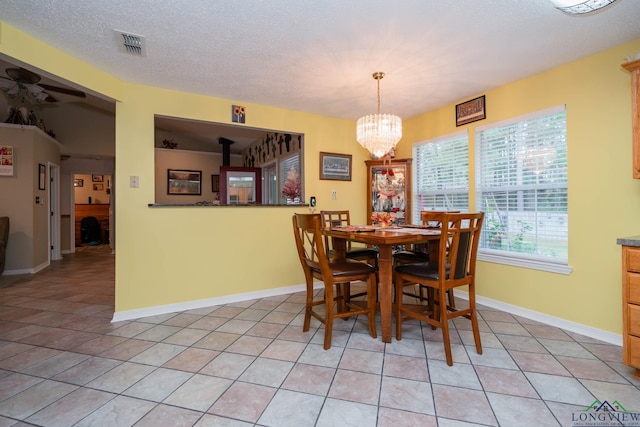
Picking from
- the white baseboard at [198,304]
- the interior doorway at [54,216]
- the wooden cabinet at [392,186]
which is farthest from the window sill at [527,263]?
the interior doorway at [54,216]

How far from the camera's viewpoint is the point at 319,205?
12.4ft

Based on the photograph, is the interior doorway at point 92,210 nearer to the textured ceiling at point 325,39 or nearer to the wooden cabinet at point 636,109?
the textured ceiling at point 325,39

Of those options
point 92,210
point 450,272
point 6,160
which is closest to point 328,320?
point 450,272

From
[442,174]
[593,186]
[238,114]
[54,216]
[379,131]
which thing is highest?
[238,114]

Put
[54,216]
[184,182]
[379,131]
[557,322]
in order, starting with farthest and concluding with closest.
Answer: [184,182], [54,216], [379,131], [557,322]

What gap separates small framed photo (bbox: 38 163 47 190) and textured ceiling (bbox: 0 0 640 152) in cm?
380

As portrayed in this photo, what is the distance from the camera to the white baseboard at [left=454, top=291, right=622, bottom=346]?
7.10 feet

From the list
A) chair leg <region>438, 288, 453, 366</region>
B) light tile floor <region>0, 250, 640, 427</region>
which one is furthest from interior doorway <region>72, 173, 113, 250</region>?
chair leg <region>438, 288, 453, 366</region>

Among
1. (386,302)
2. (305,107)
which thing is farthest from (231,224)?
(386,302)

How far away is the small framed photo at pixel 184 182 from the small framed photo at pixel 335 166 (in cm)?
400

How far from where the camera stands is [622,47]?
83.5 inches

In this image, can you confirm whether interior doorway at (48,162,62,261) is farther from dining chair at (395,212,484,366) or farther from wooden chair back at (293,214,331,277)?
dining chair at (395,212,484,366)

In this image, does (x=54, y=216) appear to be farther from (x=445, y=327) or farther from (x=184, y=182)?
(x=445, y=327)

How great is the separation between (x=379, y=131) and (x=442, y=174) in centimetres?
145
